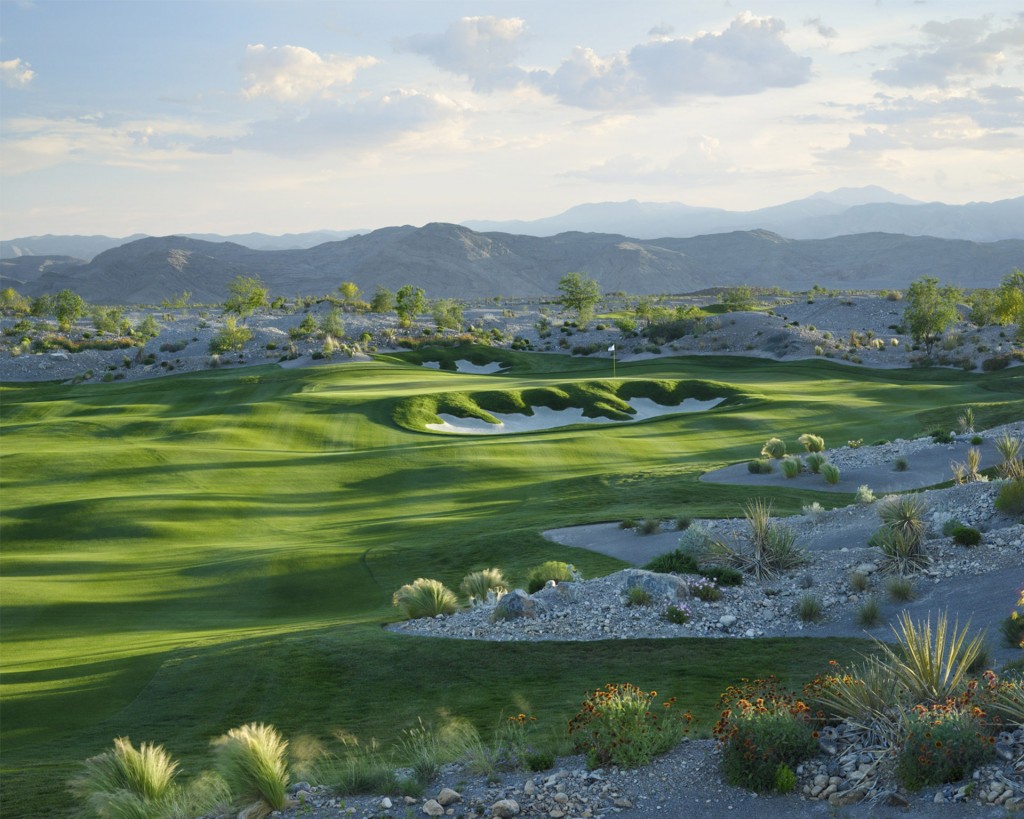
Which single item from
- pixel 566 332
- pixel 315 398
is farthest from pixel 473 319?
pixel 315 398

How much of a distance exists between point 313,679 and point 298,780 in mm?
3920

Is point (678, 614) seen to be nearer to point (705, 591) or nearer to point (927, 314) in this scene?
point (705, 591)

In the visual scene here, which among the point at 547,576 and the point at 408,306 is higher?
the point at 408,306

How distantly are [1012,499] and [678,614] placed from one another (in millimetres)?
6853

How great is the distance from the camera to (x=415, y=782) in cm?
804

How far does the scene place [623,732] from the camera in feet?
27.4

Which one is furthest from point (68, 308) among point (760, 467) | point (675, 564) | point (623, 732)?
point (623, 732)

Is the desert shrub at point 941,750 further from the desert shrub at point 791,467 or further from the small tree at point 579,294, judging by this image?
the small tree at point 579,294

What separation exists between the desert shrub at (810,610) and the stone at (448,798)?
7.28 metres

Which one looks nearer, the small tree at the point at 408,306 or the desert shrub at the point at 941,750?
the desert shrub at the point at 941,750

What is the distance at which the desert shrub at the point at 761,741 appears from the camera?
25.1 feet

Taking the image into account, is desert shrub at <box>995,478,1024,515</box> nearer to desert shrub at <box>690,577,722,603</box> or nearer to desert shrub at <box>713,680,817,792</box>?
desert shrub at <box>690,577,722,603</box>

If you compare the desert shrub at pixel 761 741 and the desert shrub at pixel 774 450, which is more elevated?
the desert shrub at pixel 761 741

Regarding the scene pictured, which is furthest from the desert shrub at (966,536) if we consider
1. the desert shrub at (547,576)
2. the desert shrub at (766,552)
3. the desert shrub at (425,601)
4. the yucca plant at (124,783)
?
the yucca plant at (124,783)
